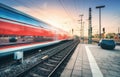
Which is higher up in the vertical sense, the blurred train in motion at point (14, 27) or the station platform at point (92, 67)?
the blurred train in motion at point (14, 27)

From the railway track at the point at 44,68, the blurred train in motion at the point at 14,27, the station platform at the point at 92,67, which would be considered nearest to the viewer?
the railway track at the point at 44,68

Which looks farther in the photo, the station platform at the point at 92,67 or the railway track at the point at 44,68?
the station platform at the point at 92,67

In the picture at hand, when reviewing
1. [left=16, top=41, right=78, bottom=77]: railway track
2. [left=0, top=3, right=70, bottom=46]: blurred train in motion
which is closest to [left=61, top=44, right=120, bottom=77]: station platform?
[left=16, top=41, right=78, bottom=77]: railway track

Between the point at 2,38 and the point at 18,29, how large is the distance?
1573 millimetres

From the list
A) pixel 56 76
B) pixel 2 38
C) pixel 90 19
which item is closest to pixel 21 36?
pixel 2 38

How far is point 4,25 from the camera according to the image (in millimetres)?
5988

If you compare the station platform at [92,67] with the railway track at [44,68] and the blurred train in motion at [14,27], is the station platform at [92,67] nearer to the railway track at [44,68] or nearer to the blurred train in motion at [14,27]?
the railway track at [44,68]

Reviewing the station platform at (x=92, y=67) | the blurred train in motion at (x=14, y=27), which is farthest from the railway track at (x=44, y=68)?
the blurred train in motion at (x=14, y=27)

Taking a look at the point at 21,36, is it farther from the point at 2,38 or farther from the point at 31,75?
the point at 31,75

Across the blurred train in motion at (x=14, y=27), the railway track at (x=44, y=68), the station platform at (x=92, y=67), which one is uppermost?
the blurred train in motion at (x=14, y=27)

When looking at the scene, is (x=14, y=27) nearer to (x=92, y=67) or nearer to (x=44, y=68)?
(x=44, y=68)

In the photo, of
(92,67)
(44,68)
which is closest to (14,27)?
(44,68)

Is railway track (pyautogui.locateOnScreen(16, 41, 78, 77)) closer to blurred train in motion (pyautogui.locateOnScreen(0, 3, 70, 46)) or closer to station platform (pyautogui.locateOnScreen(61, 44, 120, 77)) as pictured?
station platform (pyautogui.locateOnScreen(61, 44, 120, 77))

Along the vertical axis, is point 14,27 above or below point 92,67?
above
